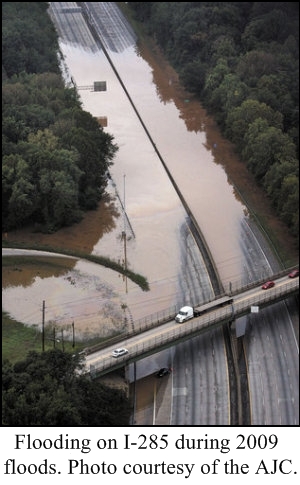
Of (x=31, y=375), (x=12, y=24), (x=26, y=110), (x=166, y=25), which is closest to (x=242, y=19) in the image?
(x=166, y=25)

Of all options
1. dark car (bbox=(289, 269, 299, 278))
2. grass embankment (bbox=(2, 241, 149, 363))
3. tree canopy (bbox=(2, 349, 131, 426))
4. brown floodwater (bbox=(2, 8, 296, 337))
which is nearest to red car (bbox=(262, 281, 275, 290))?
dark car (bbox=(289, 269, 299, 278))

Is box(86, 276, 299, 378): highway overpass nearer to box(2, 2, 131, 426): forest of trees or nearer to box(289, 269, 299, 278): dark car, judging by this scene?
box(289, 269, 299, 278): dark car

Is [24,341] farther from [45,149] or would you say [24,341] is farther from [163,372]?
[45,149]

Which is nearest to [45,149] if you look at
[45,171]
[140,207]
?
[45,171]

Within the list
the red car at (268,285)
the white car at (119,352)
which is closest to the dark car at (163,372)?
the white car at (119,352)

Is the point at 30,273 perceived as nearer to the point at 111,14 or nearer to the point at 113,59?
the point at 113,59

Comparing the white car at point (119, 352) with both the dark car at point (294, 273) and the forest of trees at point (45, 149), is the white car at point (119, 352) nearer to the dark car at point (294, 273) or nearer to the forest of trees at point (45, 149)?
the dark car at point (294, 273)
